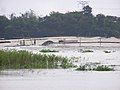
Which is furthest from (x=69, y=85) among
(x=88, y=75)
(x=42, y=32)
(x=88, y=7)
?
(x=88, y=7)

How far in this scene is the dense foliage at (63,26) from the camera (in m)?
52.3

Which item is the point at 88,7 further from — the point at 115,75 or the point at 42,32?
the point at 115,75

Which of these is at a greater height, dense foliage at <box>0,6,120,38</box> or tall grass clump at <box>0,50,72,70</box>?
dense foliage at <box>0,6,120,38</box>

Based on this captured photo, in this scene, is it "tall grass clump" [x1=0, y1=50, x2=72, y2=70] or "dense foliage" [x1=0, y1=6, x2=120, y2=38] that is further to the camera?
"dense foliage" [x1=0, y1=6, x2=120, y2=38]

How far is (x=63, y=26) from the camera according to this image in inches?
2087

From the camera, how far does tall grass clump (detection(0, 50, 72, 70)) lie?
13.7 metres

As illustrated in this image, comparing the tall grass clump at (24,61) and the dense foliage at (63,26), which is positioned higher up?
the dense foliage at (63,26)

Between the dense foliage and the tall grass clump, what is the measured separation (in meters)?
36.0

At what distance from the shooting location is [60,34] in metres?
53.6

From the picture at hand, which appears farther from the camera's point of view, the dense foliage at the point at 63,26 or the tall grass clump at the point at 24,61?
the dense foliage at the point at 63,26

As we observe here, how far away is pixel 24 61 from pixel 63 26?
38993mm

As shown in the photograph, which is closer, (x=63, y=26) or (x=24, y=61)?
(x=24, y=61)

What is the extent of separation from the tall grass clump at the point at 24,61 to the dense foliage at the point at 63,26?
36.0m

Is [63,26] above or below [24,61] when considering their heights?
above
